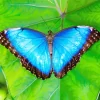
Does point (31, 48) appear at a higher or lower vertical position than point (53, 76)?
higher

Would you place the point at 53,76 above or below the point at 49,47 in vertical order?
below
